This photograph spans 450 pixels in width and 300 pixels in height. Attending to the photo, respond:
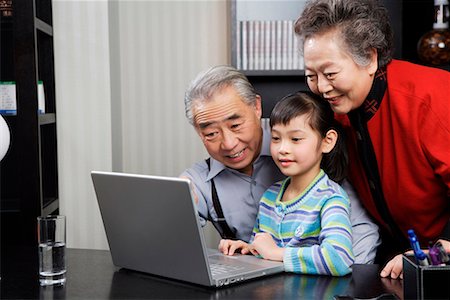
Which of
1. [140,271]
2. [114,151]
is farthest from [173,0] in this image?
[140,271]

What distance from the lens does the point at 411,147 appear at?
76.1 inches

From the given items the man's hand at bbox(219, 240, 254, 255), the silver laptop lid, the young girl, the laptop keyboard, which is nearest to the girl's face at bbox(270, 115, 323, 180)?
the young girl

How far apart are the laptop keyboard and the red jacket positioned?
1.79ft

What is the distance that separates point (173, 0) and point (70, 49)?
0.67 metres

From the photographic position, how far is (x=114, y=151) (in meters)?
3.68

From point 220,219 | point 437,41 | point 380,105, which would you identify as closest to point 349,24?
point 380,105

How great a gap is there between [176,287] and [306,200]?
0.45 metres

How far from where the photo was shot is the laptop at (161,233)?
1.55 meters

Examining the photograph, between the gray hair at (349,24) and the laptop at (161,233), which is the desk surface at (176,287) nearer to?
the laptop at (161,233)

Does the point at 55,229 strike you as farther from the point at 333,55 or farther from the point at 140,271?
the point at 333,55

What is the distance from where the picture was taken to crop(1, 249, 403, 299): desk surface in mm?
1544

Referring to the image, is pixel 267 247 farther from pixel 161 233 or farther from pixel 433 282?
pixel 433 282

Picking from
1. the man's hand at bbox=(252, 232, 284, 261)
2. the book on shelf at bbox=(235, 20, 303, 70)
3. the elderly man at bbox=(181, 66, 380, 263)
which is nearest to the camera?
the man's hand at bbox=(252, 232, 284, 261)

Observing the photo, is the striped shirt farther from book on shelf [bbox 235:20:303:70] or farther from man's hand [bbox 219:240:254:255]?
book on shelf [bbox 235:20:303:70]
